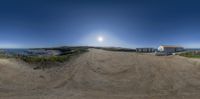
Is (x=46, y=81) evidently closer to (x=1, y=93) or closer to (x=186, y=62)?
(x=1, y=93)

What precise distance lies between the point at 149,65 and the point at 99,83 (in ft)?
22.3

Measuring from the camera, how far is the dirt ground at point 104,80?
12.2 m

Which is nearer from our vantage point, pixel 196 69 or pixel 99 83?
pixel 99 83

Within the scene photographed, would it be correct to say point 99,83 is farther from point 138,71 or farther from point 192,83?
point 192,83

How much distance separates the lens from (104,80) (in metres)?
15.5

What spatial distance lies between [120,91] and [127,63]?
751 centimetres

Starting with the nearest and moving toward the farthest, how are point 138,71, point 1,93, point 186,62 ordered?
point 1,93 → point 138,71 → point 186,62

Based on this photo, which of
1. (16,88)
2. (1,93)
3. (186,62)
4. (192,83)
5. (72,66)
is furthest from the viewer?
(186,62)

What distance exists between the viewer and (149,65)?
19047 millimetres

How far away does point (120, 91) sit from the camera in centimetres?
1291

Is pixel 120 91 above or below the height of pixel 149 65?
below

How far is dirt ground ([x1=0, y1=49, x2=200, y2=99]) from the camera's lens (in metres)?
12.2

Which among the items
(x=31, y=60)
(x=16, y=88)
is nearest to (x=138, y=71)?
(x=16, y=88)

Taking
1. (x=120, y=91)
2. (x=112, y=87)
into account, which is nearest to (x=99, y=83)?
(x=112, y=87)
